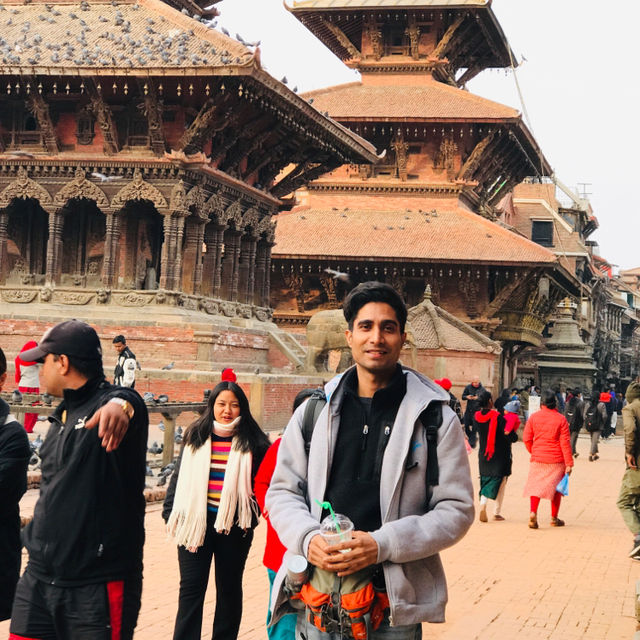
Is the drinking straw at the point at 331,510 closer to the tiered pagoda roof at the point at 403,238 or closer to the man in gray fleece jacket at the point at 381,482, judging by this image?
the man in gray fleece jacket at the point at 381,482

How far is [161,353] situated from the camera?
2267 centimetres

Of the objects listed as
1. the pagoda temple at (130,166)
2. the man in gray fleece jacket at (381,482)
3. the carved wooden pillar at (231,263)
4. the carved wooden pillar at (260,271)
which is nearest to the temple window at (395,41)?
the carved wooden pillar at (260,271)

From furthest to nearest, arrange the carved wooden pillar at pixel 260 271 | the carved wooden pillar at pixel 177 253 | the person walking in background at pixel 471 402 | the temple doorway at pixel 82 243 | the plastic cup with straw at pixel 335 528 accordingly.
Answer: the carved wooden pillar at pixel 260 271 < the temple doorway at pixel 82 243 < the carved wooden pillar at pixel 177 253 < the person walking in background at pixel 471 402 < the plastic cup with straw at pixel 335 528

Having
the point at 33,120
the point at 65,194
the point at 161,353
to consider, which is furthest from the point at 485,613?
the point at 33,120

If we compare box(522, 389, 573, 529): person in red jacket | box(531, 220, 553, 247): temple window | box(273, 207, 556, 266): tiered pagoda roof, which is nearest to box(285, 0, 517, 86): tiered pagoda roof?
box(273, 207, 556, 266): tiered pagoda roof

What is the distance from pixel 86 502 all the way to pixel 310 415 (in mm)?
979

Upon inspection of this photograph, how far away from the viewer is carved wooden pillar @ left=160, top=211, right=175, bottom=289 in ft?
78.3

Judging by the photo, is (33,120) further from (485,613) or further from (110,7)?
(485,613)

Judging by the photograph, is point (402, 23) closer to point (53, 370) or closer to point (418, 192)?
point (418, 192)

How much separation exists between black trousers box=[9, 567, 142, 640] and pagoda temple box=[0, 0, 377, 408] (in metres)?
18.2

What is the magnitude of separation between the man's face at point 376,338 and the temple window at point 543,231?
59.7m

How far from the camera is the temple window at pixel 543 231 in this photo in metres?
62.2

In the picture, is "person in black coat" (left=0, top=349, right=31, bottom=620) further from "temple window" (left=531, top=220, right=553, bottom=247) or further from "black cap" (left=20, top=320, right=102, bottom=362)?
"temple window" (left=531, top=220, right=553, bottom=247)

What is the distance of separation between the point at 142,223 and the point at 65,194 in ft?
6.35
